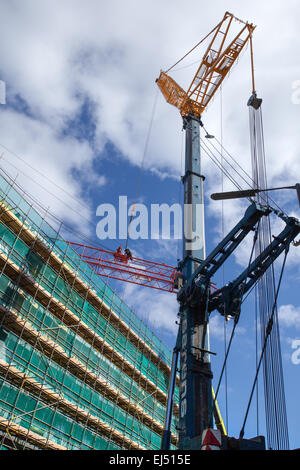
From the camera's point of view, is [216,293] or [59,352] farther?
[59,352]

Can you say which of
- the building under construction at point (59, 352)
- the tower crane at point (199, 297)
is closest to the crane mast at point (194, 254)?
the tower crane at point (199, 297)

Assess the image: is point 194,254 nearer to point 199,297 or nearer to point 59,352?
point 199,297

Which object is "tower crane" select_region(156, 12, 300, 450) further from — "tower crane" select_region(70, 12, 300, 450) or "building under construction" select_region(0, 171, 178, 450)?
"building under construction" select_region(0, 171, 178, 450)

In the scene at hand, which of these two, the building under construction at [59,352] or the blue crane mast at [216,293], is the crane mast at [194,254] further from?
the building under construction at [59,352]

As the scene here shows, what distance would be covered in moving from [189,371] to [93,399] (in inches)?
472

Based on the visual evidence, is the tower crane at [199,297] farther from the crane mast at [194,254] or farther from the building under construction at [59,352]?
the building under construction at [59,352]

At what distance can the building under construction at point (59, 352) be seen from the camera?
18734mm

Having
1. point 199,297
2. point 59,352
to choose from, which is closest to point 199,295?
point 199,297

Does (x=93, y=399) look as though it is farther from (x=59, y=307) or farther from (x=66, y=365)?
(x=59, y=307)

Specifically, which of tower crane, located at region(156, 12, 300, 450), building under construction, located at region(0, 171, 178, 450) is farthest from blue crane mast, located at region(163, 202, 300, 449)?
building under construction, located at region(0, 171, 178, 450)

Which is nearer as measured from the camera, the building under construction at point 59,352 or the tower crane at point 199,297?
the tower crane at point 199,297

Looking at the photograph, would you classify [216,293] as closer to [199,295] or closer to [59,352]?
[199,295]

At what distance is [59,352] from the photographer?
2136cm
